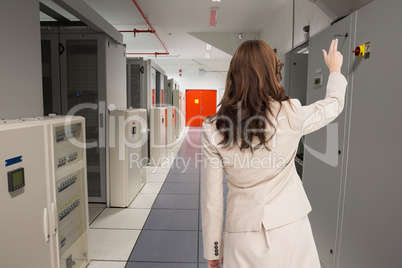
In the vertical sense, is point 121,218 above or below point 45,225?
below

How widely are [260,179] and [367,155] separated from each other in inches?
38.7

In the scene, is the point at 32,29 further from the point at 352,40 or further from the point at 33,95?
the point at 352,40

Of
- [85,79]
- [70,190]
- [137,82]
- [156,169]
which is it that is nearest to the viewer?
[70,190]

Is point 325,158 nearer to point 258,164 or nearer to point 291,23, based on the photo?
point 258,164

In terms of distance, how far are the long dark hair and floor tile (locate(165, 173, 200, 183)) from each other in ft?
13.4

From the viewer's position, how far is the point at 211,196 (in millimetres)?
1130

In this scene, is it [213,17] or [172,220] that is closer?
[172,220]

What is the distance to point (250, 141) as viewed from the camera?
1.05 m

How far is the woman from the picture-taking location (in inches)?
41.3

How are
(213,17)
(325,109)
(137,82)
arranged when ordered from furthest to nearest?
(213,17)
(137,82)
(325,109)

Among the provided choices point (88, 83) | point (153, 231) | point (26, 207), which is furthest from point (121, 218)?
point (26, 207)

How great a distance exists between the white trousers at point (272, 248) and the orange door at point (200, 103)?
504 inches

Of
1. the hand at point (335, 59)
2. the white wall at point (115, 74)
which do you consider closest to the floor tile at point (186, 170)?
the white wall at point (115, 74)

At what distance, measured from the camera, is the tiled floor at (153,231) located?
8.11 feet
